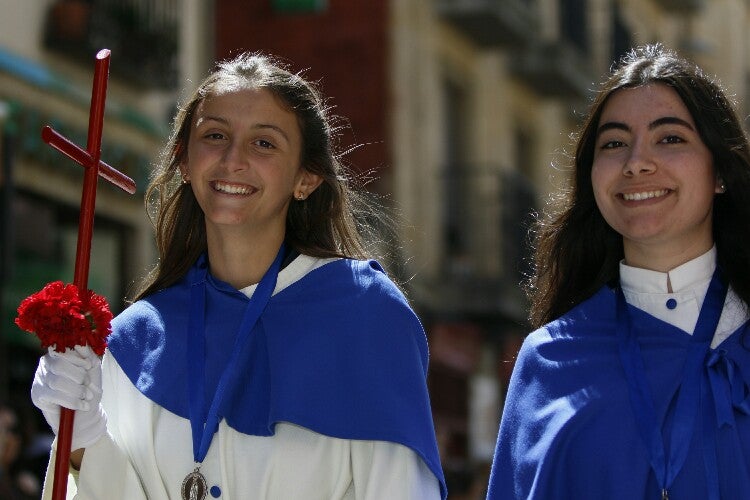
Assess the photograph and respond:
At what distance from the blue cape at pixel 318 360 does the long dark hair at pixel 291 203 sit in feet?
0.64

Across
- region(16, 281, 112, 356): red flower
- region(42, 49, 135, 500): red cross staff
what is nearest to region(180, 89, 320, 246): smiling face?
region(42, 49, 135, 500): red cross staff

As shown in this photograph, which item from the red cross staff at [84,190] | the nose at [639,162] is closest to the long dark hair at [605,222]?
the nose at [639,162]

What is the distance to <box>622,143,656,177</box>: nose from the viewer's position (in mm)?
4895

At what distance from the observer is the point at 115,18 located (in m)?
14.0

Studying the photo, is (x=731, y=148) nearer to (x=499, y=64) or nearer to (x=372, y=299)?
(x=372, y=299)

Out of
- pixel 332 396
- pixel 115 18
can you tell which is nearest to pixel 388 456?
pixel 332 396

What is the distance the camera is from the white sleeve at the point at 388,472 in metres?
4.91

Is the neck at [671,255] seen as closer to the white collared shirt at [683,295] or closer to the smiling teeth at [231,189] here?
the white collared shirt at [683,295]

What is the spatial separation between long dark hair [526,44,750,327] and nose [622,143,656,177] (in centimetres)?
17

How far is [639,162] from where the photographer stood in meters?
4.91

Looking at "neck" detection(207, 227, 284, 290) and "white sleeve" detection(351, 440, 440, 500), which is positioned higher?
"neck" detection(207, 227, 284, 290)

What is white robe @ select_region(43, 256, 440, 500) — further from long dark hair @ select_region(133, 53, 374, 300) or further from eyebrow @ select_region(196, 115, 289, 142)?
eyebrow @ select_region(196, 115, 289, 142)

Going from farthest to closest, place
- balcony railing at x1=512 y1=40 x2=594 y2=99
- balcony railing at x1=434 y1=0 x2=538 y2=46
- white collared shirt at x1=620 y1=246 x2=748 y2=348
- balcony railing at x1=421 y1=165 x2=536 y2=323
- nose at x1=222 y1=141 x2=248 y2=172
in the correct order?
1. balcony railing at x1=512 y1=40 x2=594 y2=99
2. balcony railing at x1=421 y1=165 x2=536 y2=323
3. balcony railing at x1=434 y1=0 x2=538 y2=46
4. nose at x1=222 y1=141 x2=248 y2=172
5. white collared shirt at x1=620 y1=246 x2=748 y2=348

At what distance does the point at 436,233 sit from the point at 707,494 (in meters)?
15.0
